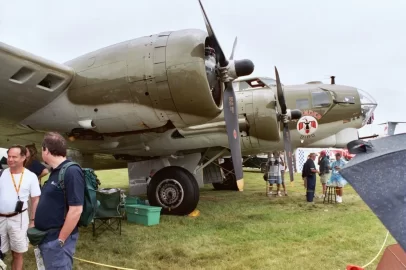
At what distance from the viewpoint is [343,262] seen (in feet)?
13.9

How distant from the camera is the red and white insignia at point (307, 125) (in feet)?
29.5

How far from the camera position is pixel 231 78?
5441mm

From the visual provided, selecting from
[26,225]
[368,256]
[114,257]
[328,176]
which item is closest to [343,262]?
[368,256]

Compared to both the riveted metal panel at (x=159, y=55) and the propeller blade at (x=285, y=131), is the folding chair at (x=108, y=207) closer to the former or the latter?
the riveted metal panel at (x=159, y=55)

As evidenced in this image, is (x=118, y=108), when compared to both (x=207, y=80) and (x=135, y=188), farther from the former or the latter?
(x=135, y=188)

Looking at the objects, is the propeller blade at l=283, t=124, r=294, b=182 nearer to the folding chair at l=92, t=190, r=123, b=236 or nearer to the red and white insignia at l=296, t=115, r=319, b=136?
the red and white insignia at l=296, t=115, r=319, b=136

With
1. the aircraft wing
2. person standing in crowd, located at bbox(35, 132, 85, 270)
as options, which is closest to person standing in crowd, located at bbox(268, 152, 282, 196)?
the aircraft wing

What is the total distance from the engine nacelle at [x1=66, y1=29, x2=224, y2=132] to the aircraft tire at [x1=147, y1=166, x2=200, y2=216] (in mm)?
1897

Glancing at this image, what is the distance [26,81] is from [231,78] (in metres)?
2.84

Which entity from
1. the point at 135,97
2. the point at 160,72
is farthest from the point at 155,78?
A: the point at 135,97

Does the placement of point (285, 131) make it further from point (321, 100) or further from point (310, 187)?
point (310, 187)

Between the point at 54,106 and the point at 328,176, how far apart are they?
25.0 ft

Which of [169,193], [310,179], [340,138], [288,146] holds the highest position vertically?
[340,138]

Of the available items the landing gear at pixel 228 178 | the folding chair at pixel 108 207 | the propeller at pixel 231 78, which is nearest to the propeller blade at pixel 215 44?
the propeller at pixel 231 78
